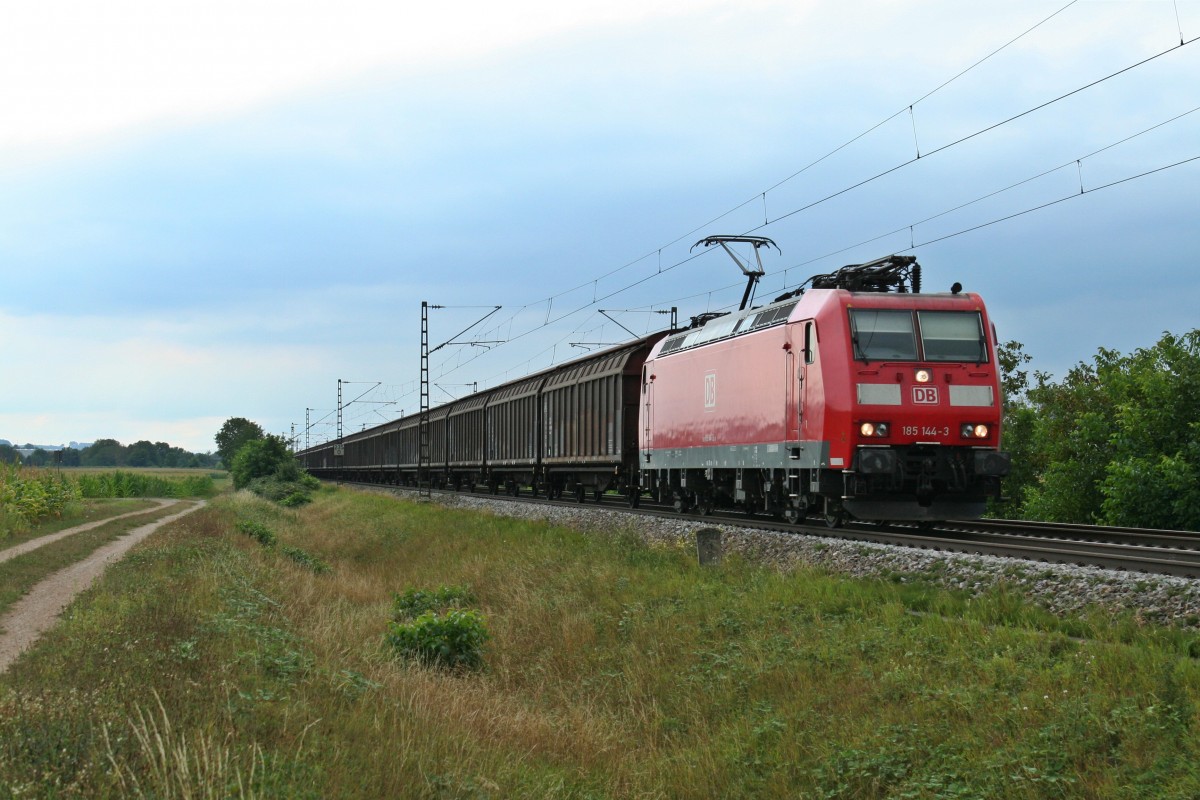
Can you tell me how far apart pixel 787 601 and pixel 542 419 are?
22564mm

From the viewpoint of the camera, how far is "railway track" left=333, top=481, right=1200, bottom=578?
1121cm

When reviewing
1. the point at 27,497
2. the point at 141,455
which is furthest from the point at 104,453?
the point at 27,497

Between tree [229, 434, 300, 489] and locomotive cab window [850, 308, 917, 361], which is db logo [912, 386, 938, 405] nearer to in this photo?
locomotive cab window [850, 308, 917, 361]

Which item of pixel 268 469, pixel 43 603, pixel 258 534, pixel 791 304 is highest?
pixel 791 304

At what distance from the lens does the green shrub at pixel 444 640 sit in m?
13.2

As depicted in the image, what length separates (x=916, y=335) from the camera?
1578 cm

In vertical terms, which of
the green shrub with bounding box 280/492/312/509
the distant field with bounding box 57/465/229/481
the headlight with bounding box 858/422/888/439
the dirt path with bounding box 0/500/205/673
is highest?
the distant field with bounding box 57/465/229/481

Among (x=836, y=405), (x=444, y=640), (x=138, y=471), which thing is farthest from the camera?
A: (x=138, y=471)

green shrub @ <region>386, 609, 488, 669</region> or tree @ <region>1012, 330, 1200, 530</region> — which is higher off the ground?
tree @ <region>1012, 330, 1200, 530</region>

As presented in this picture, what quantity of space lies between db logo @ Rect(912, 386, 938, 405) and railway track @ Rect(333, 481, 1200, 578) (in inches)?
77.0

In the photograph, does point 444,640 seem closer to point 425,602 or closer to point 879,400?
point 425,602

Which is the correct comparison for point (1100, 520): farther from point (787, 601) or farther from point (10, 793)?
point (10, 793)

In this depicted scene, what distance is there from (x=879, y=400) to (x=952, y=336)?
1695 millimetres

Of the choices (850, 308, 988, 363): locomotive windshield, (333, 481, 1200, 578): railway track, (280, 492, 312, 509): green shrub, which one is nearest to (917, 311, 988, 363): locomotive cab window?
(850, 308, 988, 363): locomotive windshield
